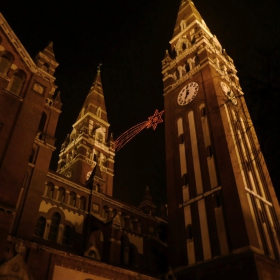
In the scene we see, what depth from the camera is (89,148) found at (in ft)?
142

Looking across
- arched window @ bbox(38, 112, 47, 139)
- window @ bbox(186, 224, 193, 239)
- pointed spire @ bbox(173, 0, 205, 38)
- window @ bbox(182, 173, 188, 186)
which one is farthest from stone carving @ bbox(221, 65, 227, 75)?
arched window @ bbox(38, 112, 47, 139)

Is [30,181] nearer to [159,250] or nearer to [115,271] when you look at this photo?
[115,271]

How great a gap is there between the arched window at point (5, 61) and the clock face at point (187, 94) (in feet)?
57.7

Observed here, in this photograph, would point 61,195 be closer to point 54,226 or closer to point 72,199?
point 72,199

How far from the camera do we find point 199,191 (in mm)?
25922

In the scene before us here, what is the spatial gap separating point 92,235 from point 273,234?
13.7m

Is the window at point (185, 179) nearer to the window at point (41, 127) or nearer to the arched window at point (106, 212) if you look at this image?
the arched window at point (106, 212)

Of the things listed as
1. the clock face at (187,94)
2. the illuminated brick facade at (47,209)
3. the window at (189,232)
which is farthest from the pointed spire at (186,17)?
the window at (189,232)

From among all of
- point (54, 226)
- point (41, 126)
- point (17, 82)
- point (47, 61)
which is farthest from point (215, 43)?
point (54, 226)

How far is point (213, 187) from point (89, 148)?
72.9ft

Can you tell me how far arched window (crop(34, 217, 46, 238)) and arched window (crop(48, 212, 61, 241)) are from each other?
28.1 inches

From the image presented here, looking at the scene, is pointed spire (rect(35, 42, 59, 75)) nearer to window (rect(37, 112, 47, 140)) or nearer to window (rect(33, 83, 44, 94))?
window (rect(37, 112, 47, 140))

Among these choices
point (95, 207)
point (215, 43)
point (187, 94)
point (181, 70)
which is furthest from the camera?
point (215, 43)

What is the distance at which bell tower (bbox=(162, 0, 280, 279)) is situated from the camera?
21250 millimetres
